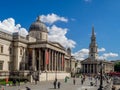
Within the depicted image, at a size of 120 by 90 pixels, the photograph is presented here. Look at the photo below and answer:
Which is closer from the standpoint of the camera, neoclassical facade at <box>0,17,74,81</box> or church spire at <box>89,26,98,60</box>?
neoclassical facade at <box>0,17,74,81</box>

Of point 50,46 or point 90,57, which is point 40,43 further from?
point 90,57

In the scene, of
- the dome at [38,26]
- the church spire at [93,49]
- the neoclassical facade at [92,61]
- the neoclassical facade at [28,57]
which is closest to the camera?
the neoclassical facade at [28,57]

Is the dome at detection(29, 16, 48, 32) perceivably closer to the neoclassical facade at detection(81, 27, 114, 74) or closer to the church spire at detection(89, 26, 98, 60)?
the church spire at detection(89, 26, 98, 60)

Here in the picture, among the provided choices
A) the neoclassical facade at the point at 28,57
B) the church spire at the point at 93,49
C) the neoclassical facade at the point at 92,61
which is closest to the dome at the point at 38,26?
the neoclassical facade at the point at 28,57

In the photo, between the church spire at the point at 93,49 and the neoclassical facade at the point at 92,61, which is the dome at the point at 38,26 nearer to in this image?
the church spire at the point at 93,49

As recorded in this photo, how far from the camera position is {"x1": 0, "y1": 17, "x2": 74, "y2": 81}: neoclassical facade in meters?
62.2

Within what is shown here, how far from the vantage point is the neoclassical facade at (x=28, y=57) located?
Answer: 204ft

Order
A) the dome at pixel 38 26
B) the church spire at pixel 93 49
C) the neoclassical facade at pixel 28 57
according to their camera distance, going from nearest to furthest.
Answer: the neoclassical facade at pixel 28 57
the dome at pixel 38 26
the church spire at pixel 93 49

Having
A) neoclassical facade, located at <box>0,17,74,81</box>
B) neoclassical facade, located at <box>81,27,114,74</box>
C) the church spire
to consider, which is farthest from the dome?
neoclassical facade, located at <box>81,27,114,74</box>

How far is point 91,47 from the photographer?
600 feet

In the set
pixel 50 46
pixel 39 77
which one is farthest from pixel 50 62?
pixel 39 77

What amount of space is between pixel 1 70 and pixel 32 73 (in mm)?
8079

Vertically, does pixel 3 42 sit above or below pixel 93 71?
above

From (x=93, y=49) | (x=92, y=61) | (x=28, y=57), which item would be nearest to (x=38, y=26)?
(x=28, y=57)
